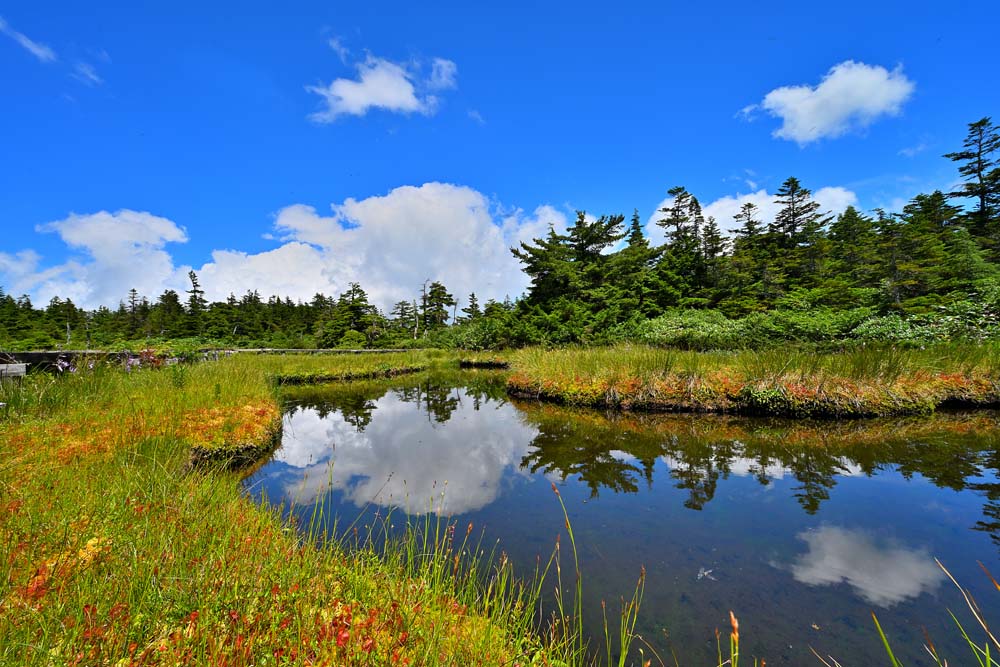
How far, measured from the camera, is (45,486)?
2.74m

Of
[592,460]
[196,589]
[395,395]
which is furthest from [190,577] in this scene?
[395,395]

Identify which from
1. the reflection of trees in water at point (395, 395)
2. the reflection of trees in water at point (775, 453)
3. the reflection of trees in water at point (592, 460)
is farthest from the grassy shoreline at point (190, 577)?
the reflection of trees in water at point (395, 395)

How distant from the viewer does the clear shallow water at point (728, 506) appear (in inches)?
104

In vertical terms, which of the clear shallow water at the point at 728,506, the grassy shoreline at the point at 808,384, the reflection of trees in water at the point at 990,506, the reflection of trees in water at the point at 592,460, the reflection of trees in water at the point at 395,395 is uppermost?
the grassy shoreline at the point at 808,384

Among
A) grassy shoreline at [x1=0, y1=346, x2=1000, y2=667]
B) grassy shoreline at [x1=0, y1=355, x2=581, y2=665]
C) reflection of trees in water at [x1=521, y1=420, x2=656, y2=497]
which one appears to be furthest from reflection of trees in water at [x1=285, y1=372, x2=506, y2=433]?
grassy shoreline at [x1=0, y1=355, x2=581, y2=665]

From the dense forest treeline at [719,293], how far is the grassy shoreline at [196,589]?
47.6 feet

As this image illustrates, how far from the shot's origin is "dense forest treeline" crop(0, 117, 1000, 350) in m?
14.7

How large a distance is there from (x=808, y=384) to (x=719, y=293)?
73.5ft

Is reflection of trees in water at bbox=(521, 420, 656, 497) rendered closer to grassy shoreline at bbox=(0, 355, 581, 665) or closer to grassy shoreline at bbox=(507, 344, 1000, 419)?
grassy shoreline at bbox=(0, 355, 581, 665)

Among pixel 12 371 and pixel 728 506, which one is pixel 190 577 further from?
pixel 12 371

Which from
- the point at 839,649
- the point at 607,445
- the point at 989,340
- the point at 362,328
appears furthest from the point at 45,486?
the point at 362,328

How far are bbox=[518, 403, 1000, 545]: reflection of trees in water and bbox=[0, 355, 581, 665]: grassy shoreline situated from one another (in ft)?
9.83

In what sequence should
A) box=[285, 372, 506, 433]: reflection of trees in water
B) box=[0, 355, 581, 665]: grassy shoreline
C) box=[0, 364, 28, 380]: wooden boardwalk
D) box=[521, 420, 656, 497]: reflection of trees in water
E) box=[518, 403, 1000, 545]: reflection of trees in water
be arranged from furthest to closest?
box=[285, 372, 506, 433]: reflection of trees in water < box=[0, 364, 28, 380]: wooden boardwalk < box=[521, 420, 656, 497]: reflection of trees in water < box=[518, 403, 1000, 545]: reflection of trees in water < box=[0, 355, 581, 665]: grassy shoreline

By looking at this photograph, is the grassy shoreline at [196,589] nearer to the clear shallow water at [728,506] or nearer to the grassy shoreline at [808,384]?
the clear shallow water at [728,506]
